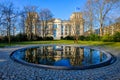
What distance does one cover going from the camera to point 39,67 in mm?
6734

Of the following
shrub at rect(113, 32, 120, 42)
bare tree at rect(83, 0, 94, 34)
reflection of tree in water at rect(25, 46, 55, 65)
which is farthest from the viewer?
bare tree at rect(83, 0, 94, 34)

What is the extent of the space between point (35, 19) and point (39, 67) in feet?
97.8

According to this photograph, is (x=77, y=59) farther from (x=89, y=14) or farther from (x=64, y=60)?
(x=89, y=14)

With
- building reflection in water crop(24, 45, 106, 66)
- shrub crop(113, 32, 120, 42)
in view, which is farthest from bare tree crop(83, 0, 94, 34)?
building reflection in water crop(24, 45, 106, 66)

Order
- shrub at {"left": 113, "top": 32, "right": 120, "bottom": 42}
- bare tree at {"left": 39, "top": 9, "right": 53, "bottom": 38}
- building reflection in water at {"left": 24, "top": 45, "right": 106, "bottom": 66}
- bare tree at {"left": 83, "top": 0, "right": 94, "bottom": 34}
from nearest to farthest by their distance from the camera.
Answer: building reflection in water at {"left": 24, "top": 45, "right": 106, "bottom": 66} → shrub at {"left": 113, "top": 32, "right": 120, "bottom": 42} → bare tree at {"left": 83, "top": 0, "right": 94, "bottom": 34} → bare tree at {"left": 39, "top": 9, "right": 53, "bottom": 38}

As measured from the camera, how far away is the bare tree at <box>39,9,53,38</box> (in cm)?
3700

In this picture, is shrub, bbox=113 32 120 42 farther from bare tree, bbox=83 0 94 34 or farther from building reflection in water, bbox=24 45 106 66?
building reflection in water, bbox=24 45 106 66

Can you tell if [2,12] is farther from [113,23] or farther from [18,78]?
[18,78]

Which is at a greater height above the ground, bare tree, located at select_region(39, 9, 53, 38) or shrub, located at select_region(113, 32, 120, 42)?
bare tree, located at select_region(39, 9, 53, 38)

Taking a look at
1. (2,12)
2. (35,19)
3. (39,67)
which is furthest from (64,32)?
(39,67)

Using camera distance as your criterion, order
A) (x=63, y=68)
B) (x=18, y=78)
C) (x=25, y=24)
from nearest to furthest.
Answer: (x=18, y=78) → (x=63, y=68) → (x=25, y=24)

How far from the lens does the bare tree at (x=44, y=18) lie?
37.0m

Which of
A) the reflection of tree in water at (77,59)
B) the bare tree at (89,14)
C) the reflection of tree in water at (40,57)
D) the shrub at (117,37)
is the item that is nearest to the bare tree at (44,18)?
the bare tree at (89,14)

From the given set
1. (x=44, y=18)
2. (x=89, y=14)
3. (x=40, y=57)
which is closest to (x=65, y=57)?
(x=40, y=57)
